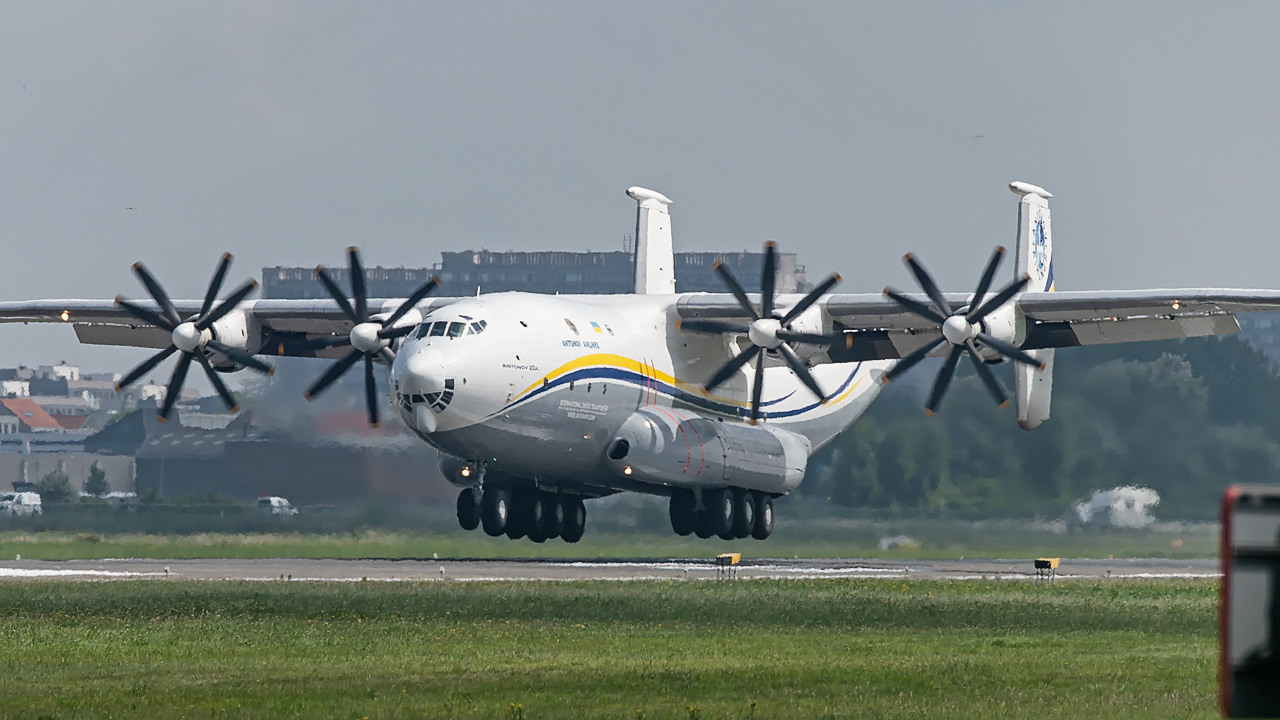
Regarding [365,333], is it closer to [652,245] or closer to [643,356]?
[643,356]

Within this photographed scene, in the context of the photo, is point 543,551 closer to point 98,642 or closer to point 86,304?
point 86,304

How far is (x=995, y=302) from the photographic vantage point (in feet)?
113

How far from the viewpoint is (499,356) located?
1288 inches

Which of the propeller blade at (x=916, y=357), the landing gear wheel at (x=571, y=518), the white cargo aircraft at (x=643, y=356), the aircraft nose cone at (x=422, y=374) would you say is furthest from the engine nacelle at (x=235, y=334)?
the propeller blade at (x=916, y=357)

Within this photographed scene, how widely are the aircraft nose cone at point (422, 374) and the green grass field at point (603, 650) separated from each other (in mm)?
4851

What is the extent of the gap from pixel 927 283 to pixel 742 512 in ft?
24.7

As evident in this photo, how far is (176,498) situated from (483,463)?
1316 cm

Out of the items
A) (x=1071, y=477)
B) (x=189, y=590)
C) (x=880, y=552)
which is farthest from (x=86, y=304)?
(x=1071, y=477)

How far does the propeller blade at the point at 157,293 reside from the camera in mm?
36375

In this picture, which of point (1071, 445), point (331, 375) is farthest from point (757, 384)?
point (331, 375)

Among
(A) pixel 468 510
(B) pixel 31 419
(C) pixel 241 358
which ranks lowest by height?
(A) pixel 468 510

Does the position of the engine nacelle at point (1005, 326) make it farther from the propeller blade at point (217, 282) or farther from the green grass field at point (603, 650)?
the propeller blade at point (217, 282)

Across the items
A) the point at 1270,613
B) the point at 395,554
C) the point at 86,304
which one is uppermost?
the point at 86,304

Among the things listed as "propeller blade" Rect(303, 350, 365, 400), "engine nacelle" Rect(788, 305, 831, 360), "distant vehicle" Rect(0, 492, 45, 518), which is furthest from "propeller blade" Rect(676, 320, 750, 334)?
"distant vehicle" Rect(0, 492, 45, 518)
